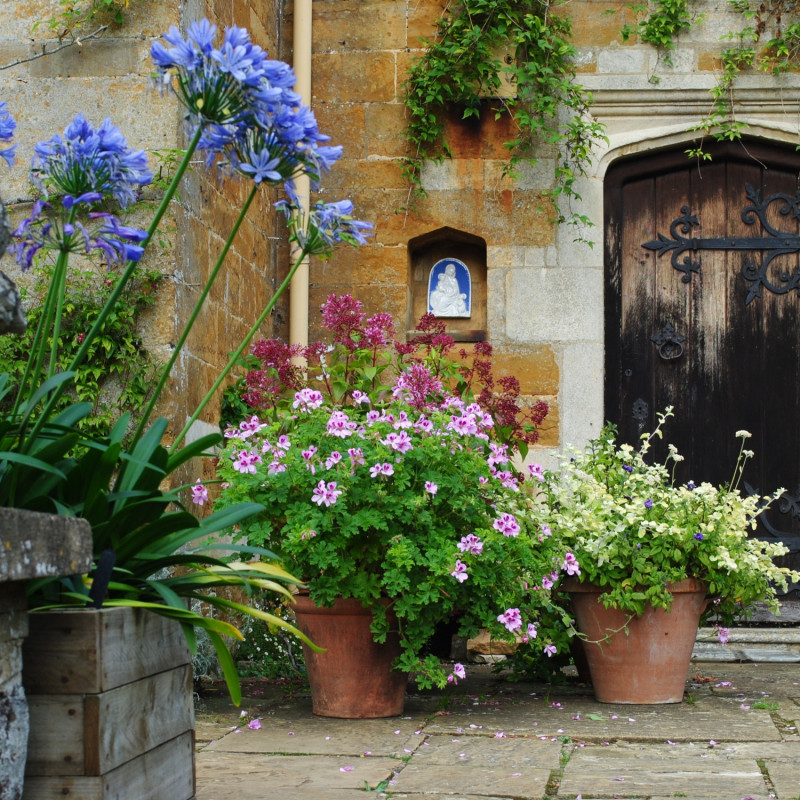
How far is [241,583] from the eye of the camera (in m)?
1.98

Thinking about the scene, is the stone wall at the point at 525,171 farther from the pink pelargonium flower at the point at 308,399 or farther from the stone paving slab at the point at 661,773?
the stone paving slab at the point at 661,773

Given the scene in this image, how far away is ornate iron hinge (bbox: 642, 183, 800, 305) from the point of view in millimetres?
5355

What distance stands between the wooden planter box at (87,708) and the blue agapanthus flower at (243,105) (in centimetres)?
75

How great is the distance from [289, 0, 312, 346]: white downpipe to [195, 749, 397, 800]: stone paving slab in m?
2.68

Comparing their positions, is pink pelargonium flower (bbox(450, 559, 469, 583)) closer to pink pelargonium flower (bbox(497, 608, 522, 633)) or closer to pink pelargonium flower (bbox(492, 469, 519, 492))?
pink pelargonium flower (bbox(497, 608, 522, 633))

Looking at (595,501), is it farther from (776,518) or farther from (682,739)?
(776,518)

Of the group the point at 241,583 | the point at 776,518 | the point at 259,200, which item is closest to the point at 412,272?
the point at 259,200

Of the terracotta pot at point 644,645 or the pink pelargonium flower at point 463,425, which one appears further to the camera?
the terracotta pot at point 644,645

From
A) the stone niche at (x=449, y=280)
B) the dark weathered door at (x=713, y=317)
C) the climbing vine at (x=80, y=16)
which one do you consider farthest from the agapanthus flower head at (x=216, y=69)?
the dark weathered door at (x=713, y=317)

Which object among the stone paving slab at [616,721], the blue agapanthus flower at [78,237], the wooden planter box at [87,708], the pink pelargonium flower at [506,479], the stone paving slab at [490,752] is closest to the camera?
the wooden planter box at [87,708]

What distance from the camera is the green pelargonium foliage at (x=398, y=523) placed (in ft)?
10.5

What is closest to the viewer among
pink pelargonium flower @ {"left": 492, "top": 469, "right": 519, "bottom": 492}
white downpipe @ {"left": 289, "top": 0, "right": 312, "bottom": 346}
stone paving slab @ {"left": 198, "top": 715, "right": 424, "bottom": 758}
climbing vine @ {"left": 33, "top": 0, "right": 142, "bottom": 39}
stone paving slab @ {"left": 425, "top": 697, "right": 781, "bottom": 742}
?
stone paving slab @ {"left": 198, "top": 715, "right": 424, "bottom": 758}

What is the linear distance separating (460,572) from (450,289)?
2.55 metres

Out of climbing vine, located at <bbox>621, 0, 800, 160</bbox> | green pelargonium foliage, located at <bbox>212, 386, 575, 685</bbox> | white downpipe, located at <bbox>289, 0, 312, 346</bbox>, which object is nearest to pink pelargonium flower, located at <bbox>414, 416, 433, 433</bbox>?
green pelargonium foliage, located at <bbox>212, 386, 575, 685</bbox>
